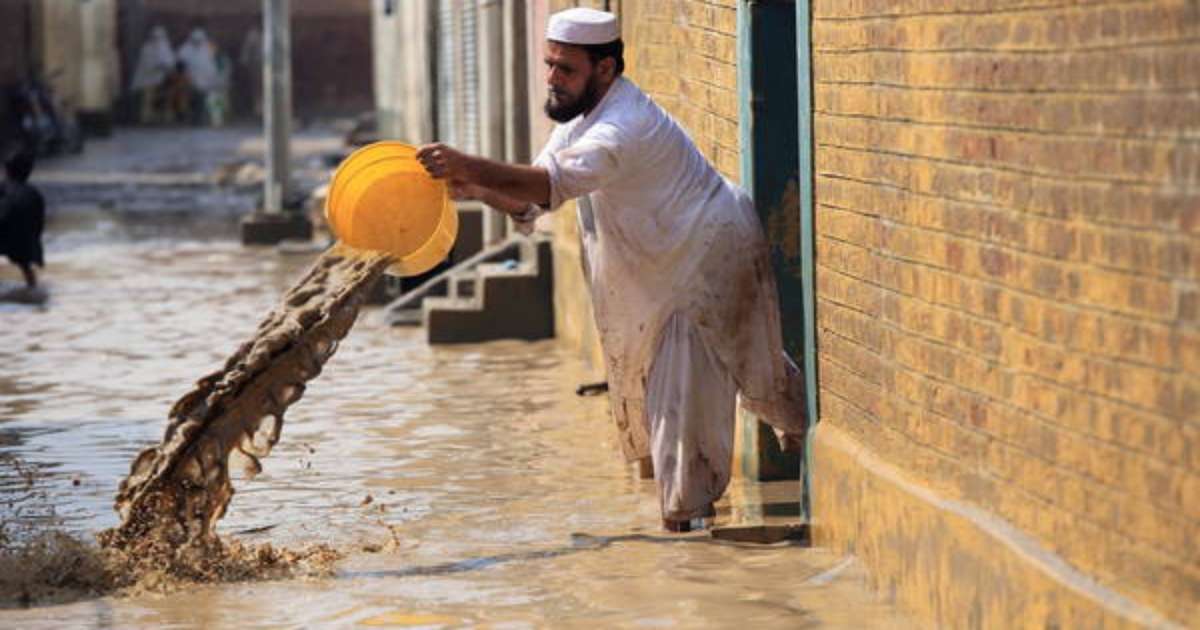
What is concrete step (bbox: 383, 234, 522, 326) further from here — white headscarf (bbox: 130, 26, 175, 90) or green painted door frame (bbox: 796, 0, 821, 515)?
white headscarf (bbox: 130, 26, 175, 90)

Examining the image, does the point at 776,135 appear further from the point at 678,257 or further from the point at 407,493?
the point at 407,493

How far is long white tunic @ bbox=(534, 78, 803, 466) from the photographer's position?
25.6 ft

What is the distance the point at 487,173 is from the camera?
734cm

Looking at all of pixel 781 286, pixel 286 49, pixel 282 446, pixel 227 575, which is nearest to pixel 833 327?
pixel 781 286

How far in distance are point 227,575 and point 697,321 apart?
1651mm

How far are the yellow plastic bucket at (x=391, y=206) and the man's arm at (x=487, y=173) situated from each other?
121mm

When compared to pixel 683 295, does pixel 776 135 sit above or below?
above

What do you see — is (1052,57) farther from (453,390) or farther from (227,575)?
(453,390)

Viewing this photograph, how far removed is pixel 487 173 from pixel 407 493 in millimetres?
2024

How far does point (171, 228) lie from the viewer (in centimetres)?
2438

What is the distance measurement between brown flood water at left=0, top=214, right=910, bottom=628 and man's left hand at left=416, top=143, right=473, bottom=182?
1.17m

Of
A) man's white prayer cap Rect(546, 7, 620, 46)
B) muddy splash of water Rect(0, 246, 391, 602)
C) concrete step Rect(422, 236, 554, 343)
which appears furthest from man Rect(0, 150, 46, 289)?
man's white prayer cap Rect(546, 7, 620, 46)

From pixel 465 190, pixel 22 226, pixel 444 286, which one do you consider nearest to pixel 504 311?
pixel 444 286

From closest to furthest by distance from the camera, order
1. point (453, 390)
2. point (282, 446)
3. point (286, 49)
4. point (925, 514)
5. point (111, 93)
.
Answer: point (925, 514) → point (282, 446) → point (453, 390) → point (286, 49) → point (111, 93)
